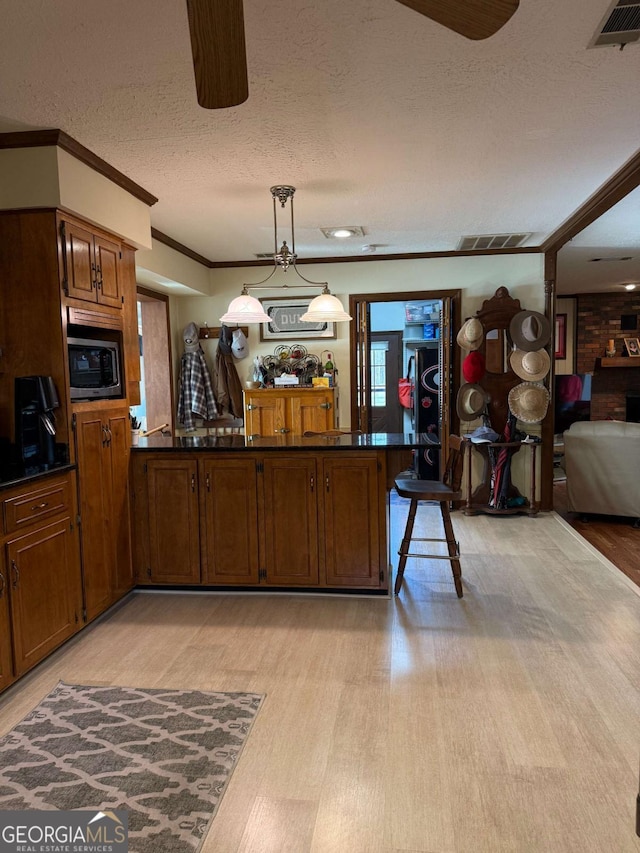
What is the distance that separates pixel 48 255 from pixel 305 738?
2.42 meters

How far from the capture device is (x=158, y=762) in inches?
80.4

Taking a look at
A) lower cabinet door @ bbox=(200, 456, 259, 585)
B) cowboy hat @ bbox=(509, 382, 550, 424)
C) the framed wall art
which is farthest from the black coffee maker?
the framed wall art

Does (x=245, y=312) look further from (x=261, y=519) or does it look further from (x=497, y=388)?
(x=497, y=388)

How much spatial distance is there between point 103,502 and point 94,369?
737 millimetres

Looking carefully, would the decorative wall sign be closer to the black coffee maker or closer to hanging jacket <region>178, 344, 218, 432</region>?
hanging jacket <region>178, 344, 218, 432</region>

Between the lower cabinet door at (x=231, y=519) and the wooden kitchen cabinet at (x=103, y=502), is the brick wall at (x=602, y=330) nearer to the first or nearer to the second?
the lower cabinet door at (x=231, y=519)

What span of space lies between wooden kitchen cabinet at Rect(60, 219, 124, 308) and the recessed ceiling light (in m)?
1.84

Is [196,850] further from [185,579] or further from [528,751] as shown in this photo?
[185,579]

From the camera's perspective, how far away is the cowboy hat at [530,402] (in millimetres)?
5371

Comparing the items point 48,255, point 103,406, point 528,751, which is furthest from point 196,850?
point 48,255

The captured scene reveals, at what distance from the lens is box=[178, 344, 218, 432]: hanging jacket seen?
5738mm

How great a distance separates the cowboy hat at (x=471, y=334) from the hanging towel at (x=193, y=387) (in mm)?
2504

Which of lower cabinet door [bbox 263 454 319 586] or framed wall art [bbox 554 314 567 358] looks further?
framed wall art [bbox 554 314 567 358]

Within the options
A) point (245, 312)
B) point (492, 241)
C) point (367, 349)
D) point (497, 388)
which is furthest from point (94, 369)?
point (497, 388)
